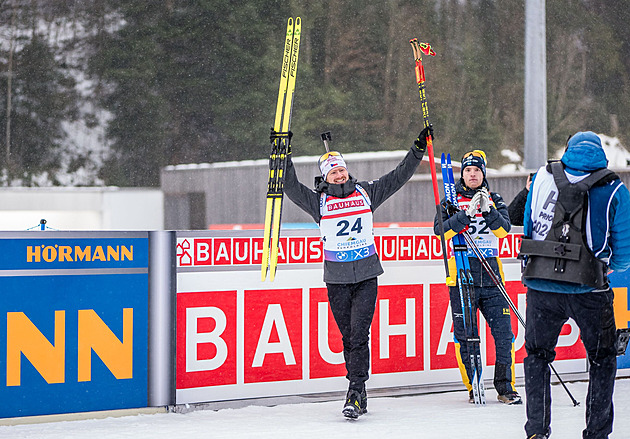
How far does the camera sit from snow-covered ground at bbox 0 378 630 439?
475 cm

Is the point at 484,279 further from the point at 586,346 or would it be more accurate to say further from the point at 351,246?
the point at 586,346

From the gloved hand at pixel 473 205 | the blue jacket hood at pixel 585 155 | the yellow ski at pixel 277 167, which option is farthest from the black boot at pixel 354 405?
the blue jacket hood at pixel 585 155

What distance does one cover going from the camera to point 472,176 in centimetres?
564

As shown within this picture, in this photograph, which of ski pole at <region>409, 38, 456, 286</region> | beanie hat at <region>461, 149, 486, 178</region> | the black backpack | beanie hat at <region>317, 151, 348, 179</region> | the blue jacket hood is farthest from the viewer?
beanie hat at <region>461, 149, 486, 178</region>

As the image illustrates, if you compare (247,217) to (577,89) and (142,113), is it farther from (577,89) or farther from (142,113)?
(577,89)

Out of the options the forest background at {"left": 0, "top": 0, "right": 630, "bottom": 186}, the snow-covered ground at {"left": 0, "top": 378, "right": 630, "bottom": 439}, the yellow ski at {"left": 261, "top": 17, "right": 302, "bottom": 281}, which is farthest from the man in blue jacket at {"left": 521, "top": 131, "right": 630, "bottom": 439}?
the forest background at {"left": 0, "top": 0, "right": 630, "bottom": 186}

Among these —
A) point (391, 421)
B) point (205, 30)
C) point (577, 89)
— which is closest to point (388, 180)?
point (391, 421)

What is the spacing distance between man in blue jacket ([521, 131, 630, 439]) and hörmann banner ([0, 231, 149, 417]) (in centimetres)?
223

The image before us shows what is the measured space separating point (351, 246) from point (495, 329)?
1.15 metres

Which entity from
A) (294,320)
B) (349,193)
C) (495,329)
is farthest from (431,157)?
(294,320)

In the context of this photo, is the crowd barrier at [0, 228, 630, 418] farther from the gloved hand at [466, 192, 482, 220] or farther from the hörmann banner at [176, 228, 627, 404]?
the gloved hand at [466, 192, 482, 220]

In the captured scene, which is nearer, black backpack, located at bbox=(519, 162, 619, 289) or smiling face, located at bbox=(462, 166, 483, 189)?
black backpack, located at bbox=(519, 162, 619, 289)

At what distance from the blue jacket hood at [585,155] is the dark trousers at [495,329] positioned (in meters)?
1.63

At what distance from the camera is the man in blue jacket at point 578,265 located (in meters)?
4.05
